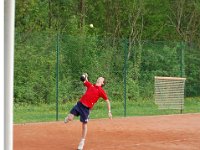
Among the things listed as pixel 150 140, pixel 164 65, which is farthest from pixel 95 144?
pixel 164 65

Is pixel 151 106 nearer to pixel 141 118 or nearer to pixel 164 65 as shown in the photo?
pixel 164 65

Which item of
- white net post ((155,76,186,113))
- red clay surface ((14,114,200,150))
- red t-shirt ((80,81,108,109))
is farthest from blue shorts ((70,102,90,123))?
white net post ((155,76,186,113))

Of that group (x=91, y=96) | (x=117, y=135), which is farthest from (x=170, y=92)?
(x=91, y=96)

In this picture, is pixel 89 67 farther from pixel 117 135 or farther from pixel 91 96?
pixel 91 96

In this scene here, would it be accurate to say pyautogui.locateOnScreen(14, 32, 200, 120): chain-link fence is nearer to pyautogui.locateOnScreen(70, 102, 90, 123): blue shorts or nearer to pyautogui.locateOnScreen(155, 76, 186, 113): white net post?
pyautogui.locateOnScreen(155, 76, 186, 113): white net post

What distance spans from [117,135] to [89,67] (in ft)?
25.8

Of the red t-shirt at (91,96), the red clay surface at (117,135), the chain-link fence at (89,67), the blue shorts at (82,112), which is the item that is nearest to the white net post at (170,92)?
the chain-link fence at (89,67)

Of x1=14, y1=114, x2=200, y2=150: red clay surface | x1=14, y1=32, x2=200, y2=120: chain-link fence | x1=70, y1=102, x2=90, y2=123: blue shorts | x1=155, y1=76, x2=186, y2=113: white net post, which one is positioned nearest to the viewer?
x1=70, y1=102, x2=90, y2=123: blue shorts

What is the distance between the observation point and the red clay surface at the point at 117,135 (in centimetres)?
1029

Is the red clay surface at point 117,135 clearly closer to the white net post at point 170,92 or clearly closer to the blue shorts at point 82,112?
the blue shorts at point 82,112

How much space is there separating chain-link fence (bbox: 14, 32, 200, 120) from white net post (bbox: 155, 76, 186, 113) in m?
0.74

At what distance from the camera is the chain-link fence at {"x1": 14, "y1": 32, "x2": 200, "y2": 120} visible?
17781 millimetres

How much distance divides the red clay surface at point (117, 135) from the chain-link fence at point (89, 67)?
207 cm

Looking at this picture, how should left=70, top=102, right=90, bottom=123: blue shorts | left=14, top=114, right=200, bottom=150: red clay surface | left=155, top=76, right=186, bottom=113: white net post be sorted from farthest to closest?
left=155, top=76, right=186, bottom=113: white net post
left=14, top=114, right=200, bottom=150: red clay surface
left=70, top=102, right=90, bottom=123: blue shorts
